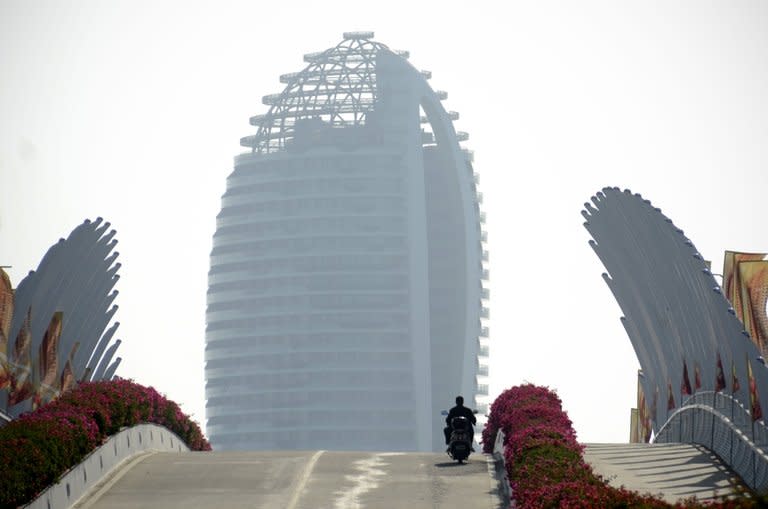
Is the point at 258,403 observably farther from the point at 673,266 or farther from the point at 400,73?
the point at 673,266

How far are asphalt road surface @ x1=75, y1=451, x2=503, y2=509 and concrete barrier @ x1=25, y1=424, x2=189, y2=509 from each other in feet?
0.67

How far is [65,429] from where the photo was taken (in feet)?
80.3

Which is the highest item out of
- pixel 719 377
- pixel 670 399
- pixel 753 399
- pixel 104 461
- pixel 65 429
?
pixel 670 399

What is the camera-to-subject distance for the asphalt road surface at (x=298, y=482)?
23.1 metres

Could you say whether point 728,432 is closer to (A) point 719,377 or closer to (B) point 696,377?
(A) point 719,377

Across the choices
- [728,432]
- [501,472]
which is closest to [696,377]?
[728,432]

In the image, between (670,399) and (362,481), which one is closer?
(362,481)

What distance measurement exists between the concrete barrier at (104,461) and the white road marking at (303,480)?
126 inches

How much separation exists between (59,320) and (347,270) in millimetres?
142689

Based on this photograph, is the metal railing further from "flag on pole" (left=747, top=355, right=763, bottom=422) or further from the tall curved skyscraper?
the tall curved skyscraper

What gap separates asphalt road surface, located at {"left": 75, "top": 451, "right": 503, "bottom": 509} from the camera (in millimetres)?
23094

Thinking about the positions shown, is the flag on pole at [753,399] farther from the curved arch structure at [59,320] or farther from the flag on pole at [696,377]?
the curved arch structure at [59,320]

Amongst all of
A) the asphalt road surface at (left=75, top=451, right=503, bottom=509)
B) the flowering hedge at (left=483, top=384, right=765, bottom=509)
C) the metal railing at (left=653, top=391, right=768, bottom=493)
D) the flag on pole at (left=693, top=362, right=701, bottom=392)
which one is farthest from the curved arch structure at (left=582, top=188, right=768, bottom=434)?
the asphalt road surface at (left=75, top=451, right=503, bottom=509)

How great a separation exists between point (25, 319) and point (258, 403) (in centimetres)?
14579
